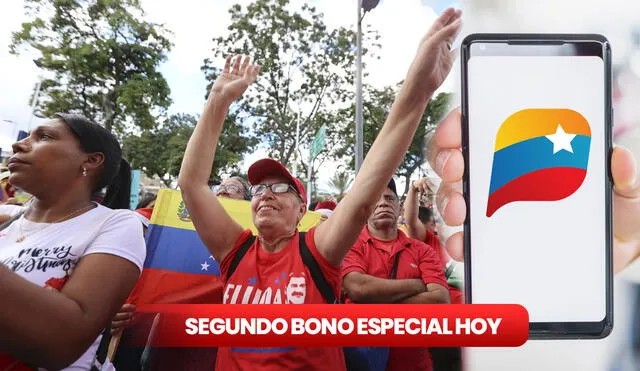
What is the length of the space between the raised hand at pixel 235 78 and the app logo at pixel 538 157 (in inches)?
24.2

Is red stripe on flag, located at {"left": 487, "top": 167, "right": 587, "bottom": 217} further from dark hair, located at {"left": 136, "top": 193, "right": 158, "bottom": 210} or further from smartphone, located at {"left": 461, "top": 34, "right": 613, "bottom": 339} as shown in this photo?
dark hair, located at {"left": 136, "top": 193, "right": 158, "bottom": 210}

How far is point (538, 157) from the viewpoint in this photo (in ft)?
3.17

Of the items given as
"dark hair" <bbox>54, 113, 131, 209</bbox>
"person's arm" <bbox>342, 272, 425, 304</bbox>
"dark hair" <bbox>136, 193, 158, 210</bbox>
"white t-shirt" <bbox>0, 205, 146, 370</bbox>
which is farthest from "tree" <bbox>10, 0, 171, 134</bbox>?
"dark hair" <bbox>136, 193, 158, 210</bbox>

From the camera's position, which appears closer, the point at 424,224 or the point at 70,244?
the point at 70,244

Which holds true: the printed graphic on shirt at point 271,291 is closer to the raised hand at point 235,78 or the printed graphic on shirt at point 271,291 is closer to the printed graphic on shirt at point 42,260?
the printed graphic on shirt at point 42,260

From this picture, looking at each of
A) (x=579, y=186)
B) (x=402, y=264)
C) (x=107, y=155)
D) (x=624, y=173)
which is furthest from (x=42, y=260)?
(x=624, y=173)

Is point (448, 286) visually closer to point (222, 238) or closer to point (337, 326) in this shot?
point (337, 326)

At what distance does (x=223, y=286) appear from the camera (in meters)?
1.12

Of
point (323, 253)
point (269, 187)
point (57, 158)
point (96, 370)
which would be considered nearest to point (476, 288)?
point (323, 253)

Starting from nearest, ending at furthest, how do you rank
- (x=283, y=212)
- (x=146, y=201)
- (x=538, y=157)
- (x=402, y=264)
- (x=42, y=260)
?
(x=42, y=260) < (x=538, y=157) < (x=283, y=212) < (x=402, y=264) < (x=146, y=201)

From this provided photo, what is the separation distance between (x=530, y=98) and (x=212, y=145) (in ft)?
2.54

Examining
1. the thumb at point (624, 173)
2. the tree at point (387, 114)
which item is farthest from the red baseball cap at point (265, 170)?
the thumb at point (624, 173)

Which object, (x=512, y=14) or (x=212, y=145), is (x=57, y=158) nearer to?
(x=212, y=145)

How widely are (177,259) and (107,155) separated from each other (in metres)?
0.40
